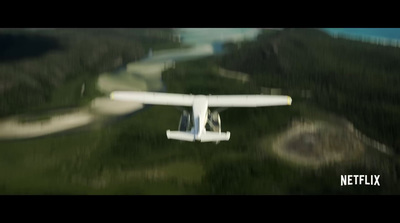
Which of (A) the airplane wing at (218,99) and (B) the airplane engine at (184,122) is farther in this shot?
(B) the airplane engine at (184,122)

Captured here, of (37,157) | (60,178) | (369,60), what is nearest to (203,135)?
(60,178)

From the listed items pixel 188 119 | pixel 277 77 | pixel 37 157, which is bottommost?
pixel 37 157

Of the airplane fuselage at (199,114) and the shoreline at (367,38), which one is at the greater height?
the shoreline at (367,38)

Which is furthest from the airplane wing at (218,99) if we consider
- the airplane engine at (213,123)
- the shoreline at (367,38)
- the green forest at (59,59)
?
the shoreline at (367,38)

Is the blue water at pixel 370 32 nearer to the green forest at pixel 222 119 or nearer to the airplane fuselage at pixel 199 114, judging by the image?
the green forest at pixel 222 119

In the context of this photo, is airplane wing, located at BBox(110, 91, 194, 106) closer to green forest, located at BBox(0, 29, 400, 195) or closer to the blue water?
green forest, located at BBox(0, 29, 400, 195)

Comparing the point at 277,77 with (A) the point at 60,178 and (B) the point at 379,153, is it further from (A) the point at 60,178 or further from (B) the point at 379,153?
(A) the point at 60,178

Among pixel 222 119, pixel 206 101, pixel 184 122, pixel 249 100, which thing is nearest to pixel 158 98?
pixel 184 122
